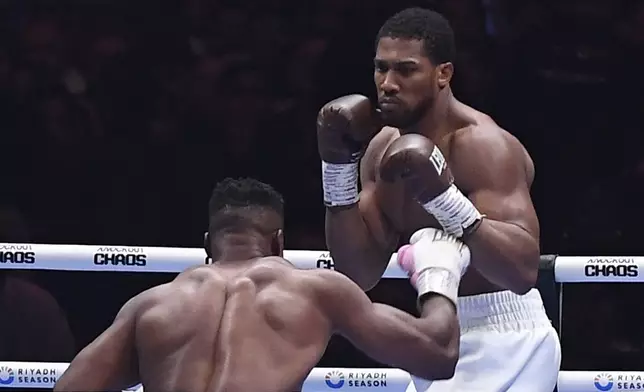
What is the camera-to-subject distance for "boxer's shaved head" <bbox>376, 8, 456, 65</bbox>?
3426 millimetres

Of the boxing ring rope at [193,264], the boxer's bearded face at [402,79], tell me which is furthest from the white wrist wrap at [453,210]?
the boxing ring rope at [193,264]

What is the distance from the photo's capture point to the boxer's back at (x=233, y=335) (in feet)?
8.50

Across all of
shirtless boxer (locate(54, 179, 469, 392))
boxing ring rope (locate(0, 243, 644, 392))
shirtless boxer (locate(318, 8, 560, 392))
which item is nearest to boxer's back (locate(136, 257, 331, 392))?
shirtless boxer (locate(54, 179, 469, 392))

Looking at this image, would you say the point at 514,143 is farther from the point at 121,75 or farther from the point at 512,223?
the point at 121,75

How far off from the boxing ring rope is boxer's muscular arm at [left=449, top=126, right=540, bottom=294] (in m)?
0.55

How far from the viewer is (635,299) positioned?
5.07 m

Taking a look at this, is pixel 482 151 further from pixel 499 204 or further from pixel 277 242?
pixel 277 242

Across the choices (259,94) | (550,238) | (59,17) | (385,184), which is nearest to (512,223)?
Answer: (385,184)

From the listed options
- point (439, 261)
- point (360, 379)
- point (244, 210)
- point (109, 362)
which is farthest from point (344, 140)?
point (109, 362)

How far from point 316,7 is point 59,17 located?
1.07m

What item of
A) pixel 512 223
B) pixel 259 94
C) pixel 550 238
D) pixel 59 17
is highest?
pixel 59 17

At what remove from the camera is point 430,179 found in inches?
122

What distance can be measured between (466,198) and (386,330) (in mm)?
639

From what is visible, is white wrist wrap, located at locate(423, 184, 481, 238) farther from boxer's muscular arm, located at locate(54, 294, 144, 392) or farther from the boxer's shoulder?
boxer's muscular arm, located at locate(54, 294, 144, 392)
